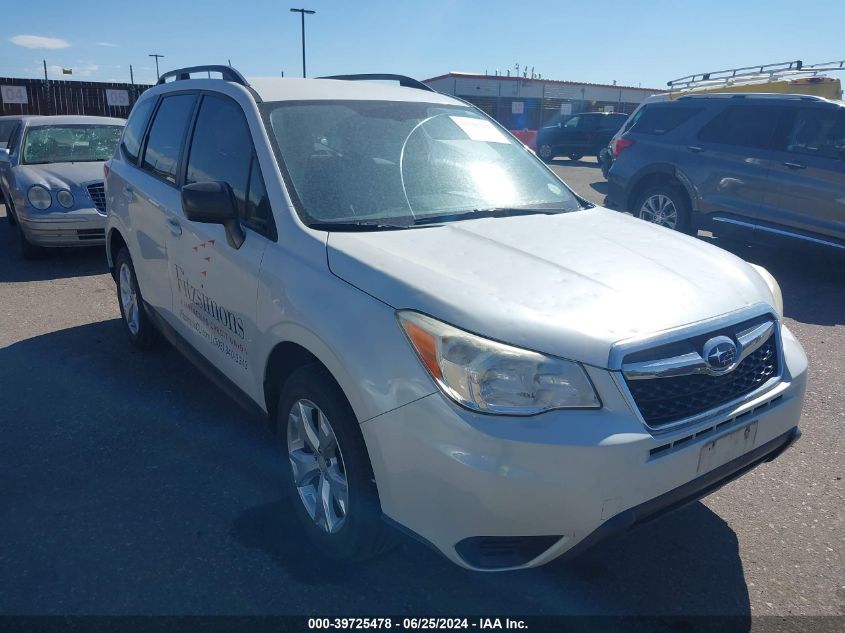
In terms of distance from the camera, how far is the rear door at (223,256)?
3006 millimetres

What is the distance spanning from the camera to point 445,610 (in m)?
2.54

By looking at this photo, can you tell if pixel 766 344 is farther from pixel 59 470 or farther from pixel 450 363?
pixel 59 470

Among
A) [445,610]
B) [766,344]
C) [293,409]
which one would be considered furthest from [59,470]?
[766,344]

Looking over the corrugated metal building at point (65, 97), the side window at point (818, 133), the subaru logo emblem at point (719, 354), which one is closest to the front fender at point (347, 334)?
the subaru logo emblem at point (719, 354)

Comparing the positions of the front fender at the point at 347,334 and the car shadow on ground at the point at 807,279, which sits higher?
the front fender at the point at 347,334

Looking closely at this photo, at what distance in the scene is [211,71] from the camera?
13.2ft

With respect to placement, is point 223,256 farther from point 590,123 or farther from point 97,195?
point 590,123

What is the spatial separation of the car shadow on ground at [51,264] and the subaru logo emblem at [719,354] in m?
7.05

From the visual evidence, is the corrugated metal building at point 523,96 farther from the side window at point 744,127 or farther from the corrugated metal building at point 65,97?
the side window at point 744,127

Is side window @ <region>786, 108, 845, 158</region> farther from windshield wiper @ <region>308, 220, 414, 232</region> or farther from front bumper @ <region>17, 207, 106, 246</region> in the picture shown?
front bumper @ <region>17, 207, 106, 246</region>

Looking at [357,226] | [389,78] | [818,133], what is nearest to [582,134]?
[818,133]

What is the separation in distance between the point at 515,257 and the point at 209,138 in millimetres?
1913

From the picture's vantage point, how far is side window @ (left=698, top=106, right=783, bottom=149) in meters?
7.69

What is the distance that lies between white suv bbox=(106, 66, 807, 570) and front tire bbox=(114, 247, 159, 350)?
3.70ft
